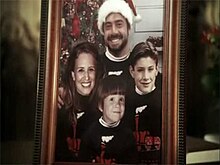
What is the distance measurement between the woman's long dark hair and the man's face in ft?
0.12

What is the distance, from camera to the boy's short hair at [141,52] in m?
0.86

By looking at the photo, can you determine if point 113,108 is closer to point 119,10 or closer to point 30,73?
point 119,10

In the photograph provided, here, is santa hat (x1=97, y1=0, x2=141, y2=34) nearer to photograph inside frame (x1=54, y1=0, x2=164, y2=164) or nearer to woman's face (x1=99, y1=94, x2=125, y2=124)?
photograph inside frame (x1=54, y1=0, x2=164, y2=164)

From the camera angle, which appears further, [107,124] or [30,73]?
[30,73]

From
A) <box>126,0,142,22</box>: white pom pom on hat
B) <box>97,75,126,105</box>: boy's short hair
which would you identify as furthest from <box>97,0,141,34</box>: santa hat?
<box>97,75,126,105</box>: boy's short hair

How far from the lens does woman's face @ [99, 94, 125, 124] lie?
86 centimetres

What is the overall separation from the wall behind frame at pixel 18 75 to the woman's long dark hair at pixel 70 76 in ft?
0.77

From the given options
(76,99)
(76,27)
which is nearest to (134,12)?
(76,27)

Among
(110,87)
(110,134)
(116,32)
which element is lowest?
(110,134)

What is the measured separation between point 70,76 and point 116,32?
147 mm

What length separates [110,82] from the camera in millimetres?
872

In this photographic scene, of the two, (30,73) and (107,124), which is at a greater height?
(30,73)

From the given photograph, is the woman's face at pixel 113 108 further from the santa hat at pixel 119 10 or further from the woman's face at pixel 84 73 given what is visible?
the santa hat at pixel 119 10

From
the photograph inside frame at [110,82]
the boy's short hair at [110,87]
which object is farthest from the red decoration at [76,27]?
the boy's short hair at [110,87]
